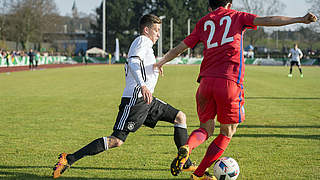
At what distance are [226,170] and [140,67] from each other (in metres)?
1.58

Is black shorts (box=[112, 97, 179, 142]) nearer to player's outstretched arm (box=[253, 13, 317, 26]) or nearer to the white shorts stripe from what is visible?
the white shorts stripe

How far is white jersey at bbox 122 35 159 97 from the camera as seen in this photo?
4.48m

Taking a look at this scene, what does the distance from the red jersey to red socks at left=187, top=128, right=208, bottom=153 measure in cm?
67

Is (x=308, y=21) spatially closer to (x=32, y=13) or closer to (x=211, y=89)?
(x=211, y=89)

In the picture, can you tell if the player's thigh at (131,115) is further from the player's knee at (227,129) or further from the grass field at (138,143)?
the player's knee at (227,129)

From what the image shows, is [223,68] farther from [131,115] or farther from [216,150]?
[131,115]

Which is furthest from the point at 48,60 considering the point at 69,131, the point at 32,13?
the point at 69,131

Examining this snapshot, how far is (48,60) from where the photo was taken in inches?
2173

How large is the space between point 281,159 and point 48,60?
5304cm

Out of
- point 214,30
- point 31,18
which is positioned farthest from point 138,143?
point 31,18

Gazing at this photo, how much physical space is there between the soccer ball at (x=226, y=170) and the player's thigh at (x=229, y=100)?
749 mm

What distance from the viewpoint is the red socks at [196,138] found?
414 centimetres

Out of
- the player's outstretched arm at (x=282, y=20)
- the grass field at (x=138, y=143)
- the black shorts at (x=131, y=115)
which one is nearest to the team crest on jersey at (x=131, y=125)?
the black shorts at (x=131, y=115)

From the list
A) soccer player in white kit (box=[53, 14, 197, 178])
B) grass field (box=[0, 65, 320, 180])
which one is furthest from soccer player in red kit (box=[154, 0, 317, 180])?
grass field (box=[0, 65, 320, 180])
